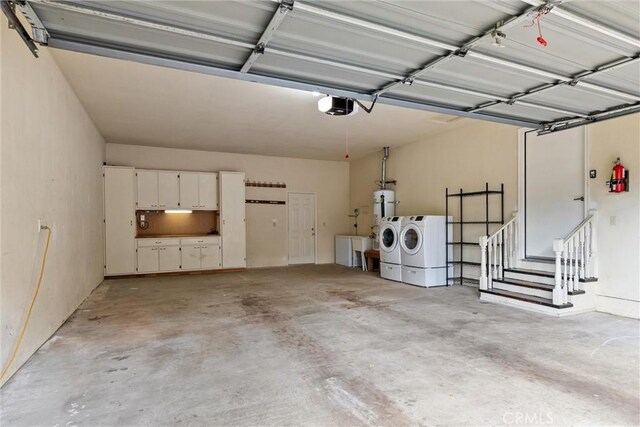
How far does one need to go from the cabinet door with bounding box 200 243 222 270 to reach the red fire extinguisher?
23.8ft

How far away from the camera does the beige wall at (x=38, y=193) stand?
257 centimetres

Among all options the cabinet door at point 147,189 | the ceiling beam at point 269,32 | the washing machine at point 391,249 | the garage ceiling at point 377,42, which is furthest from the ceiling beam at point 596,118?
the cabinet door at point 147,189

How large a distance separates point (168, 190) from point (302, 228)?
3622 millimetres

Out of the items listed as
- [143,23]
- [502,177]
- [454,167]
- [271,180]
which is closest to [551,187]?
[502,177]

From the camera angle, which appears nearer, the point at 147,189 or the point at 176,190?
the point at 147,189

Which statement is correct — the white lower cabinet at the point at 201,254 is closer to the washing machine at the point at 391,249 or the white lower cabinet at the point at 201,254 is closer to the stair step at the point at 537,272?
the washing machine at the point at 391,249

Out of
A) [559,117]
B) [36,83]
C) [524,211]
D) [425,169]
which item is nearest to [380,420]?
[559,117]

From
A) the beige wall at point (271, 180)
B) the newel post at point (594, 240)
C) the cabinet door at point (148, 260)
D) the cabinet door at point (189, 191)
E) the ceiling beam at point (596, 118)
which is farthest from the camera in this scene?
the beige wall at point (271, 180)

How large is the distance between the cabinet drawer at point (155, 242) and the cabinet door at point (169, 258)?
0.29 ft

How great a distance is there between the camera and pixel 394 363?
285 centimetres

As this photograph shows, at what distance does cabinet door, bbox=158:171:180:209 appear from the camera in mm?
7785

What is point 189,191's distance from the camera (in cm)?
804

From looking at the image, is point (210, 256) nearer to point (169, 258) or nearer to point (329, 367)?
point (169, 258)

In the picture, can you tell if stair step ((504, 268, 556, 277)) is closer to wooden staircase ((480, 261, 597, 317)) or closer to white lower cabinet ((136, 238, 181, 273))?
wooden staircase ((480, 261, 597, 317))
